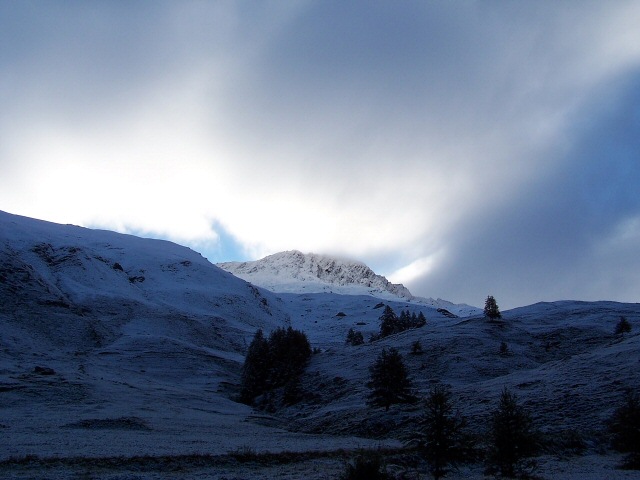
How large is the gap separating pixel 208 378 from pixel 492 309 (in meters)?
57.2

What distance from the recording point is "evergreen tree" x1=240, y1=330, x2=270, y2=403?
81.1m

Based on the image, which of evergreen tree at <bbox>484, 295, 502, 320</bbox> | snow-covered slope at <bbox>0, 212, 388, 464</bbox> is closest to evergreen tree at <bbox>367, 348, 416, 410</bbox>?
snow-covered slope at <bbox>0, 212, 388, 464</bbox>

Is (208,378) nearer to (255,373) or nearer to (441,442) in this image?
(255,373)

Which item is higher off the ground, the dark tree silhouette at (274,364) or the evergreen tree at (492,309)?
the evergreen tree at (492,309)

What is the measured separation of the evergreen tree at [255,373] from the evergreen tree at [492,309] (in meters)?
43.0

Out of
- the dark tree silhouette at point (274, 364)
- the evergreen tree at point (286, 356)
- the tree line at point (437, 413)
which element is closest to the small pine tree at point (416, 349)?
the tree line at point (437, 413)

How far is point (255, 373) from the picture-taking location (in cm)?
8381

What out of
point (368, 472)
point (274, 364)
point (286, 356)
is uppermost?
point (286, 356)

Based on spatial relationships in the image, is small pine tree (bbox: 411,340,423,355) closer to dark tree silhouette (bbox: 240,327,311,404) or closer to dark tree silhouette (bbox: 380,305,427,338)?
dark tree silhouette (bbox: 240,327,311,404)

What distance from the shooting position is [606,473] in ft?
77.5

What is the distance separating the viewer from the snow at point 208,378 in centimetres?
2972

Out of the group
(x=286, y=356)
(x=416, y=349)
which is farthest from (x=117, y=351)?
(x=416, y=349)

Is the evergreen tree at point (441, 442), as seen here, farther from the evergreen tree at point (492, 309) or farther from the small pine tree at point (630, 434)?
the evergreen tree at point (492, 309)

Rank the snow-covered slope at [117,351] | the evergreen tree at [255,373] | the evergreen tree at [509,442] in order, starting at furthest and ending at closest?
1. the evergreen tree at [255,373]
2. the snow-covered slope at [117,351]
3. the evergreen tree at [509,442]
